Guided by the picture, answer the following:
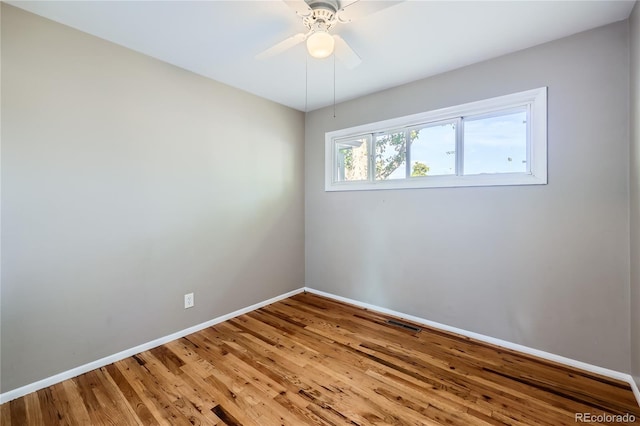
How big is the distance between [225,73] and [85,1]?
108cm

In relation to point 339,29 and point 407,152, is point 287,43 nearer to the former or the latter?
point 339,29

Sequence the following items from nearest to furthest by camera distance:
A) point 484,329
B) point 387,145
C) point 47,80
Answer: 1. point 47,80
2. point 484,329
3. point 387,145

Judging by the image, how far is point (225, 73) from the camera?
263cm

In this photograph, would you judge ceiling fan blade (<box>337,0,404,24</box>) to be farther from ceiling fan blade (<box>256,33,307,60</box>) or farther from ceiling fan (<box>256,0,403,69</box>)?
ceiling fan blade (<box>256,33,307,60</box>)

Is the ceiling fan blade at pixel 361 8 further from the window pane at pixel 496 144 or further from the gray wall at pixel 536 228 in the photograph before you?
the window pane at pixel 496 144

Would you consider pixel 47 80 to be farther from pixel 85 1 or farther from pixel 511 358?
pixel 511 358

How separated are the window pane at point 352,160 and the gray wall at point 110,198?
3.54ft

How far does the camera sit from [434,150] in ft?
9.14

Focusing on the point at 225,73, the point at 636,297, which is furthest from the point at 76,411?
the point at 636,297

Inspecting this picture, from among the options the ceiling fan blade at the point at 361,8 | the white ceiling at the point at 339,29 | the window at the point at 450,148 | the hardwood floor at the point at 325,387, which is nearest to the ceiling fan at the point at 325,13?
the ceiling fan blade at the point at 361,8

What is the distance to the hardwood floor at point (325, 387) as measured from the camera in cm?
161

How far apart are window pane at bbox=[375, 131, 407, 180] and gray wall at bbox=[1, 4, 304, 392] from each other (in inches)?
56.5
